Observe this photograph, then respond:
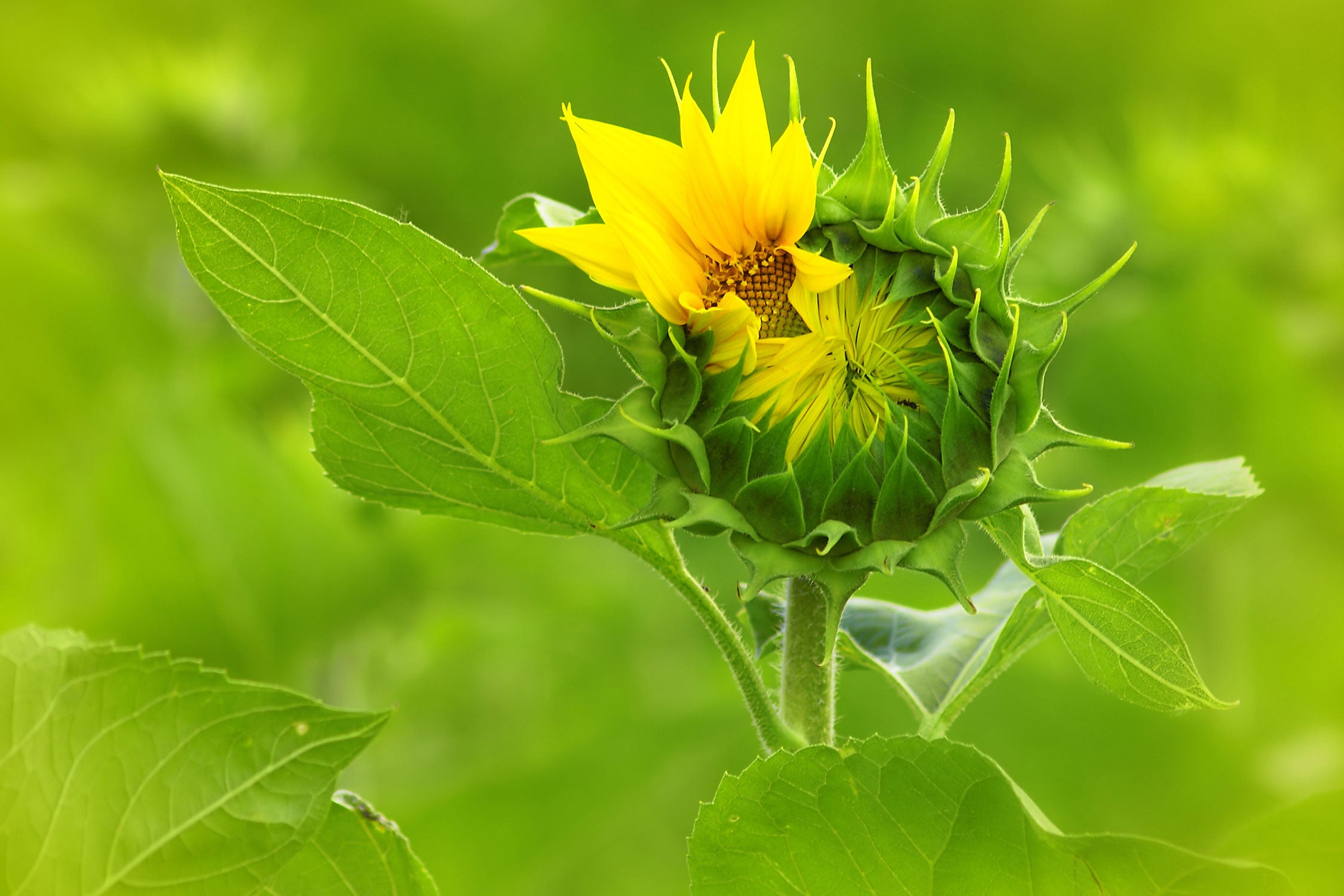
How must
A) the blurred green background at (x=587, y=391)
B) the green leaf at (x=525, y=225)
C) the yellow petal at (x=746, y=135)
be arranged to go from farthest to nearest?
the blurred green background at (x=587, y=391) → the green leaf at (x=525, y=225) → the yellow petal at (x=746, y=135)

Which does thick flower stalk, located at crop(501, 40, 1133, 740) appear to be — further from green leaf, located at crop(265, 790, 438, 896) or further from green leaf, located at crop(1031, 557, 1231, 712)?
green leaf, located at crop(265, 790, 438, 896)

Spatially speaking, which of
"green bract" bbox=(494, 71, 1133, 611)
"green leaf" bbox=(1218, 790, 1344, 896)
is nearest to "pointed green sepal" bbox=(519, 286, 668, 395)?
"green bract" bbox=(494, 71, 1133, 611)

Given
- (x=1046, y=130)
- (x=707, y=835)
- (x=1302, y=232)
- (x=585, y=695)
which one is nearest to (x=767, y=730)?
(x=707, y=835)

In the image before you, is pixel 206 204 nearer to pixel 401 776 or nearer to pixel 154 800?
pixel 154 800

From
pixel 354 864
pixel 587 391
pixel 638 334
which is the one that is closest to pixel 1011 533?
pixel 638 334

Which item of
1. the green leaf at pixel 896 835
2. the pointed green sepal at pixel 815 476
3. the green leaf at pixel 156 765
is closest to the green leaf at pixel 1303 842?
the green leaf at pixel 896 835

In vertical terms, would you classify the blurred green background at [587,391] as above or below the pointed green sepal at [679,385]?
above

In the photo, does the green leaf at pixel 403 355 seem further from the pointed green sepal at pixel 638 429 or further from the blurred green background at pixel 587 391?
the blurred green background at pixel 587 391

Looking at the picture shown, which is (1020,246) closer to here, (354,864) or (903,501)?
(903,501)
